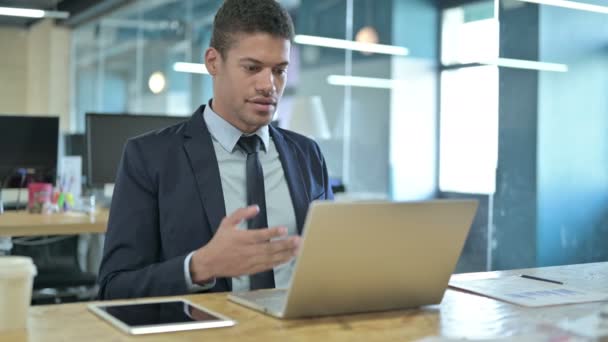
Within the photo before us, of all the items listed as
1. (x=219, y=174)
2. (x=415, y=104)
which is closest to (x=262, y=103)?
(x=219, y=174)

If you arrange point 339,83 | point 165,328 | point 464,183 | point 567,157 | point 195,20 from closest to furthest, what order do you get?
point 165,328
point 567,157
point 464,183
point 339,83
point 195,20

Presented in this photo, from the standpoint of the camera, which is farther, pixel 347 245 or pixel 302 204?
pixel 302 204

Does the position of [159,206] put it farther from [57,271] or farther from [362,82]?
[362,82]

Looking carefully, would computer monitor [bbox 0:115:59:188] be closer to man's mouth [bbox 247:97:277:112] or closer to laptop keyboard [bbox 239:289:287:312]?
man's mouth [bbox 247:97:277:112]

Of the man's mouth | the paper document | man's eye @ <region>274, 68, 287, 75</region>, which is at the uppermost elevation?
man's eye @ <region>274, 68, 287, 75</region>

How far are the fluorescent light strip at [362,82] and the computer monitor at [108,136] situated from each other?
2.35m

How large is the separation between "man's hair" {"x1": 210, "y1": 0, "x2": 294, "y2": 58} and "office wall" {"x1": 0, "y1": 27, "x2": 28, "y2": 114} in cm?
827

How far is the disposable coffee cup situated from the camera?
3.78 ft

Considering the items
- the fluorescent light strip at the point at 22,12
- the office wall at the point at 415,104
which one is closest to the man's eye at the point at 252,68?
the office wall at the point at 415,104

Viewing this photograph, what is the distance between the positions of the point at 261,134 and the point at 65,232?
172cm

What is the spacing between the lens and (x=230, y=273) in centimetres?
137

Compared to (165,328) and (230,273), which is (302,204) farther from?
(165,328)

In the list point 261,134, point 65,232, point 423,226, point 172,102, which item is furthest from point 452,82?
point 172,102

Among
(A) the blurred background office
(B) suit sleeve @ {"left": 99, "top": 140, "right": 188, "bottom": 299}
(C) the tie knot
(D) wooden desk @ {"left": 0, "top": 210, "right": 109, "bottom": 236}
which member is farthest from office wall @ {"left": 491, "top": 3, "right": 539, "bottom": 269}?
(B) suit sleeve @ {"left": 99, "top": 140, "right": 188, "bottom": 299}
